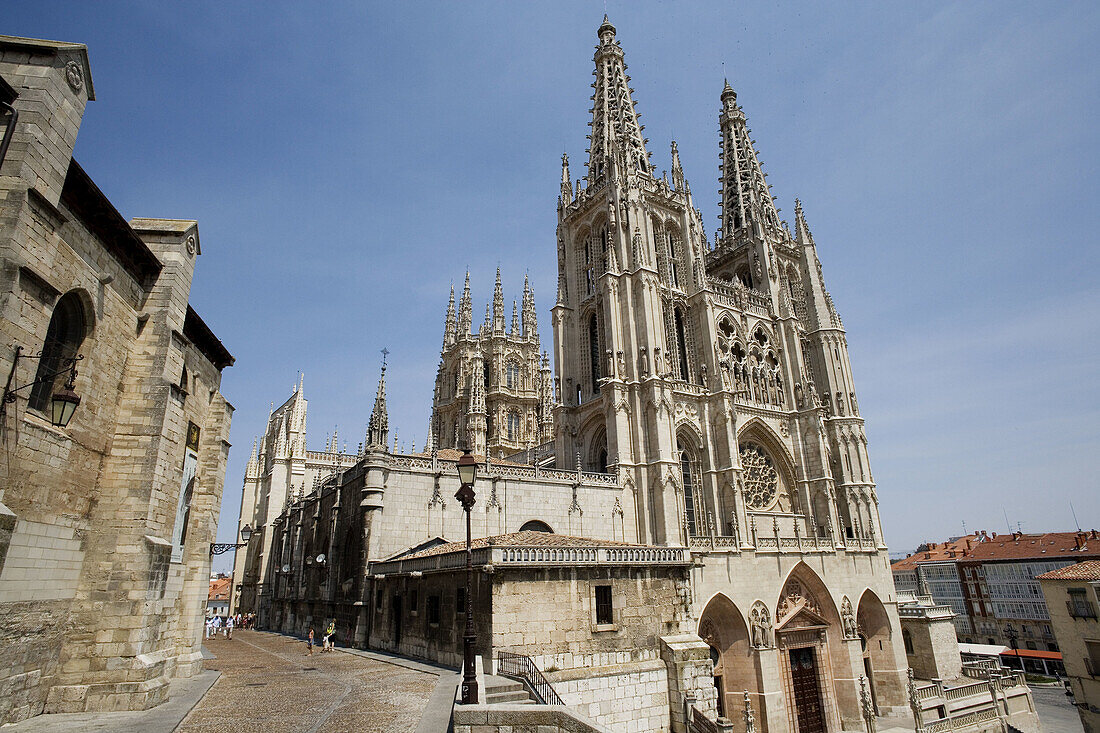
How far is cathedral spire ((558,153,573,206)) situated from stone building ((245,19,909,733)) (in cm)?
13

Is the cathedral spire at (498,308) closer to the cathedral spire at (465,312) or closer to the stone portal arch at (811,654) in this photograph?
the cathedral spire at (465,312)

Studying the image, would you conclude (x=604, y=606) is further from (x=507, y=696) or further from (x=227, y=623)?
(x=227, y=623)

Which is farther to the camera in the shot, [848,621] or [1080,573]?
[1080,573]

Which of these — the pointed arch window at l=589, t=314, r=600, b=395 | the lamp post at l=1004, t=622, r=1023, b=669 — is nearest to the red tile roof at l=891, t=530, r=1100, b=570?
the lamp post at l=1004, t=622, r=1023, b=669

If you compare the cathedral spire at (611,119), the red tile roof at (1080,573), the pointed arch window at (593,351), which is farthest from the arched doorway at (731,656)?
the cathedral spire at (611,119)

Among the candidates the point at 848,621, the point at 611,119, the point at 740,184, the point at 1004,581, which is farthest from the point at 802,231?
the point at 1004,581

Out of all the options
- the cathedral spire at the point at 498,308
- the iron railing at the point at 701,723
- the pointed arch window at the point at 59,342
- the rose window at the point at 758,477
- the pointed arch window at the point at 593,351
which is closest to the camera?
the pointed arch window at the point at 59,342

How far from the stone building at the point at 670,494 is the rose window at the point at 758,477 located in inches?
4.4

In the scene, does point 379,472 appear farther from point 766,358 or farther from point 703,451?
point 766,358

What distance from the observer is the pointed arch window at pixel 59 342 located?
8.70 meters

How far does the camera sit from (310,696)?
35.8ft

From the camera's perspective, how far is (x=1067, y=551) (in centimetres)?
4350

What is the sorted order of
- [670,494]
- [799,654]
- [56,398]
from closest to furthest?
[56,398]
[799,654]
[670,494]

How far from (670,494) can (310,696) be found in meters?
17.5
